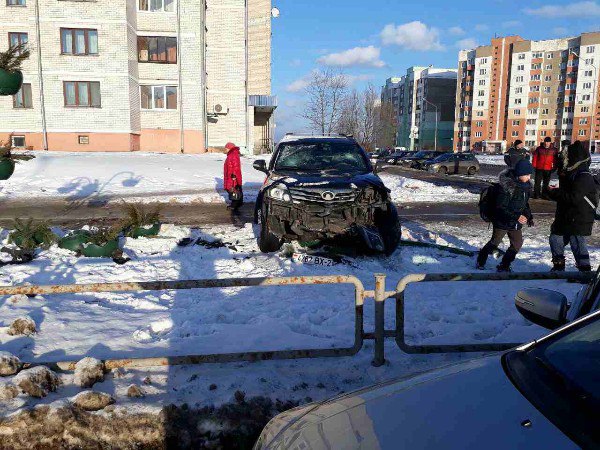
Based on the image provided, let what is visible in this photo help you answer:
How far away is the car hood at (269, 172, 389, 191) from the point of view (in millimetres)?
6992

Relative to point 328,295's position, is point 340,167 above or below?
above

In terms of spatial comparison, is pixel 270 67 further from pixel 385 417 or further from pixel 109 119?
pixel 385 417

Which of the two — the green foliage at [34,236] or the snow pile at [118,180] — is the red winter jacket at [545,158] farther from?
the green foliage at [34,236]

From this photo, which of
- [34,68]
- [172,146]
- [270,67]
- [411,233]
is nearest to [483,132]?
[270,67]

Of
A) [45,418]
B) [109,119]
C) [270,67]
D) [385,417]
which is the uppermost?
[270,67]

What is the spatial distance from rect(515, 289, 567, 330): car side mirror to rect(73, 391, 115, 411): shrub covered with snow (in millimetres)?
2744

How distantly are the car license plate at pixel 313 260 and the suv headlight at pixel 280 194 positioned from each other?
85 centimetres

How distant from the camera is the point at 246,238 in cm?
903

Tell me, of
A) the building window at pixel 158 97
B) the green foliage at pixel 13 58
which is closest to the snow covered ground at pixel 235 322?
the green foliage at pixel 13 58

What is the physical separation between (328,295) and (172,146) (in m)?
31.3

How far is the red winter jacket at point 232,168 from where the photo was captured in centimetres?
1252

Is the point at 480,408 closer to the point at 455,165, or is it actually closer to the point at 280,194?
the point at 280,194

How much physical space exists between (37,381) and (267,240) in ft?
14.4

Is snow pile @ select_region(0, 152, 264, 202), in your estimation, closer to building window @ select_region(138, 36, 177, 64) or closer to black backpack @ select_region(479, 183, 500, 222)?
black backpack @ select_region(479, 183, 500, 222)
